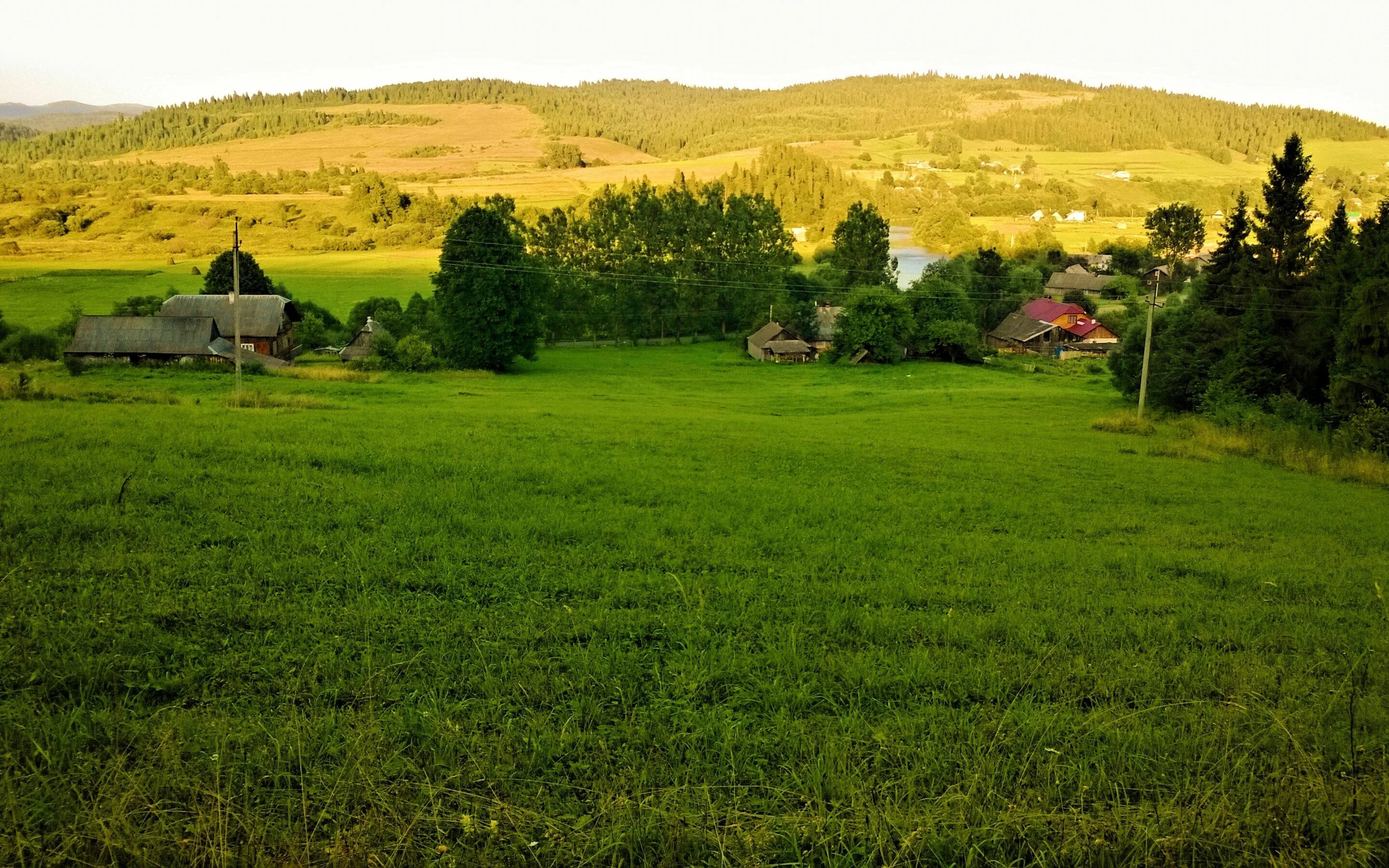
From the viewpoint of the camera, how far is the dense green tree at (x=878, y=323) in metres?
60.7

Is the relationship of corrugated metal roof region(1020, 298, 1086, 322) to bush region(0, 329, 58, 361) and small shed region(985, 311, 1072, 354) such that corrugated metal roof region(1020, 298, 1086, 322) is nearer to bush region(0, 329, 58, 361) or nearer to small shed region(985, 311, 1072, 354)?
small shed region(985, 311, 1072, 354)

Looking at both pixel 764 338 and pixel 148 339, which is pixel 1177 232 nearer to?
pixel 764 338

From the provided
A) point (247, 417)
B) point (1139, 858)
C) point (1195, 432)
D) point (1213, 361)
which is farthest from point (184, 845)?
point (1213, 361)

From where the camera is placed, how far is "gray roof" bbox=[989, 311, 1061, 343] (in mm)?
71938

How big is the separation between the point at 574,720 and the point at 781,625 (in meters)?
2.60

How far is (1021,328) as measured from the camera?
241 feet

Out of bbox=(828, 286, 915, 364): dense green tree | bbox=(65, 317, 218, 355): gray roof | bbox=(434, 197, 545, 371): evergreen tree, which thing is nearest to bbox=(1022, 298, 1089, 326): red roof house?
bbox=(828, 286, 915, 364): dense green tree

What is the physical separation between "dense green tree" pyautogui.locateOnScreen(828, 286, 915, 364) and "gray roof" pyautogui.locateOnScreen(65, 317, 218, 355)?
41.8 m

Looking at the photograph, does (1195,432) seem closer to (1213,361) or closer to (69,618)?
(1213,361)

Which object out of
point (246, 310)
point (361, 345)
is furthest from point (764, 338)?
point (246, 310)

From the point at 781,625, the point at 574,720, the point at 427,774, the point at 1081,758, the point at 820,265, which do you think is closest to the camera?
the point at 427,774

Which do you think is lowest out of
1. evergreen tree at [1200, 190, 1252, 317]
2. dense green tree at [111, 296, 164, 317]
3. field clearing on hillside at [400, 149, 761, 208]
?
dense green tree at [111, 296, 164, 317]

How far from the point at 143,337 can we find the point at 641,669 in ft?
160

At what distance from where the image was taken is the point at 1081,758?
4.77 meters
